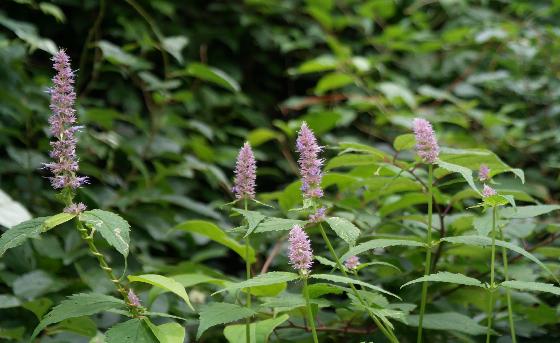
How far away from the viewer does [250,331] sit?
1.35 meters

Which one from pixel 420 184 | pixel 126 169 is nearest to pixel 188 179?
pixel 126 169

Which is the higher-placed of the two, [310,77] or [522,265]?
[310,77]

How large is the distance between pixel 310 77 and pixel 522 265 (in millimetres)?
2678

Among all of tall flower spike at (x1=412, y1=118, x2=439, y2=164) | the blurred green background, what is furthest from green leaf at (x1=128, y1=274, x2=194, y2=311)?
the blurred green background

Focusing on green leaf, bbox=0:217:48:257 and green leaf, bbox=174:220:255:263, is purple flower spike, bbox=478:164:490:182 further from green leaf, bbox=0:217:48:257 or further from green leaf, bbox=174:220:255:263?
green leaf, bbox=0:217:48:257

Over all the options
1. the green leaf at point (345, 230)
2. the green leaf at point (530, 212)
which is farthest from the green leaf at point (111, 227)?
the green leaf at point (530, 212)

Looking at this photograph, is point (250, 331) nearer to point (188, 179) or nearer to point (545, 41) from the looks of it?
point (188, 179)

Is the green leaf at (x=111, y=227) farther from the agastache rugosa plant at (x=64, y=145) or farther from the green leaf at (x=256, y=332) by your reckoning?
the green leaf at (x=256, y=332)

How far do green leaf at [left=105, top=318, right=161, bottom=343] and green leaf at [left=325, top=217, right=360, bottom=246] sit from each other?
16.0 inches

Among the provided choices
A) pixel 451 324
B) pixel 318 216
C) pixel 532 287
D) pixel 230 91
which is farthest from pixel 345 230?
pixel 230 91

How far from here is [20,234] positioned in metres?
1.08

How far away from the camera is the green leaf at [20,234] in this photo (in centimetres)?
105

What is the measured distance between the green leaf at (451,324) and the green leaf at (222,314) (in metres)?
0.46

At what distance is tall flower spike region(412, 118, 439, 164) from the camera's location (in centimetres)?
124
